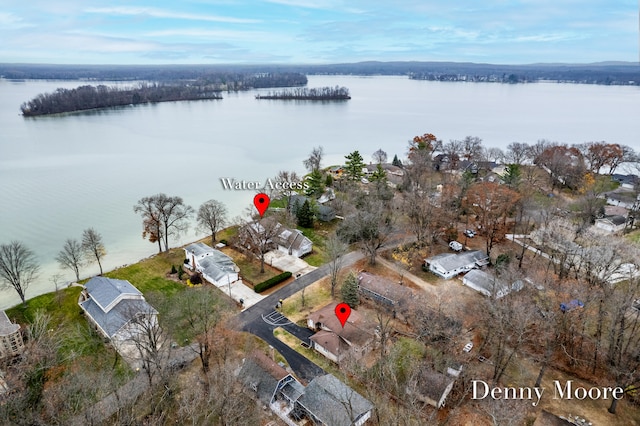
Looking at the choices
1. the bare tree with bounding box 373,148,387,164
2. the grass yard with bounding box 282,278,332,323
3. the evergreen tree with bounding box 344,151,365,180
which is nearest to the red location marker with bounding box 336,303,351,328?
the grass yard with bounding box 282,278,332,323

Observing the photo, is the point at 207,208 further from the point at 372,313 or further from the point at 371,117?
the point at 371,117

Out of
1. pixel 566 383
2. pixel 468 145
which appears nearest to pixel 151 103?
pixel 468 145

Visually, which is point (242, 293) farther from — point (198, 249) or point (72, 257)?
point (72, 257)

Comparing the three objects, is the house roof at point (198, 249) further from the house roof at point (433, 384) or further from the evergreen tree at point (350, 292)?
the house roof at point (433, 384)

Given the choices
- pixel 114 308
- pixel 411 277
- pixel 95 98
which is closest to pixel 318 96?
pixel 95 98

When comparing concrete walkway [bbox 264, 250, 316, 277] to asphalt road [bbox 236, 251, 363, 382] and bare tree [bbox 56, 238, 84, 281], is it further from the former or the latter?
bare tree [bbox 56, 238, 84, 281]

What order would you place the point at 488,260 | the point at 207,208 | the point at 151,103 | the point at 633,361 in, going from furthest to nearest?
the point at 151,103, the point at 207,208, the point at 488,260, the point at 633,361
